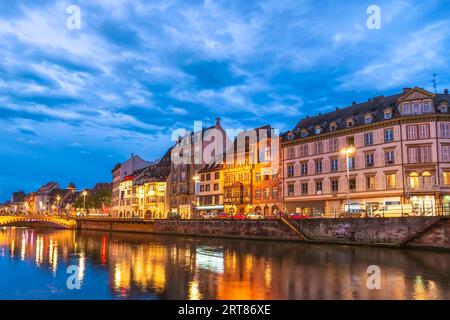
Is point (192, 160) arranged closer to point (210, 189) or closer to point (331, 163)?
point (210, 189)

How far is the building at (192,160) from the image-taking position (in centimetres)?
10393

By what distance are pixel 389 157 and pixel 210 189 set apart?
147ft

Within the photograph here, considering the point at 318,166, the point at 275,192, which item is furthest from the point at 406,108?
the point at 275,192

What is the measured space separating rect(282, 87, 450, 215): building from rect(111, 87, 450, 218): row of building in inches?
5.2

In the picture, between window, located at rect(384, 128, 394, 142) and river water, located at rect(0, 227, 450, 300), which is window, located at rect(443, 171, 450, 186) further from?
river water, located at rect(0, 227, 450, 300)

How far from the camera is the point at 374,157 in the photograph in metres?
63.9

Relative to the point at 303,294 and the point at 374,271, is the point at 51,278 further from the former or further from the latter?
the point at 374,271

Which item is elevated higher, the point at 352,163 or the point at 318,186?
the point at 352,163

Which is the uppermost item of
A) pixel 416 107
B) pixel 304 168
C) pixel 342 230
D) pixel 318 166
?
pixel 416 107

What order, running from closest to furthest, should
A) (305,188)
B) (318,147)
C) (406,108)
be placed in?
1. (406,108)
2. (318,147)
3. (305,188)

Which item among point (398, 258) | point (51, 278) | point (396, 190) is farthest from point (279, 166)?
point (51, 278)

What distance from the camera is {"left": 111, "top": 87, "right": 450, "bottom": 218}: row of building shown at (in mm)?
59094

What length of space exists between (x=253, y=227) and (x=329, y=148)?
18.6 m

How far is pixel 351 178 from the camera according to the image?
66750 mm
